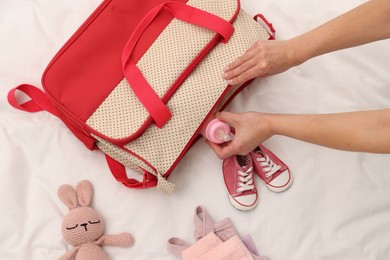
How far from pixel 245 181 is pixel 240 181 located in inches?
0.5

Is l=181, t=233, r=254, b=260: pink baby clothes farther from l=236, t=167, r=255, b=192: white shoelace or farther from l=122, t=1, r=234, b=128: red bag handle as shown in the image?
l=122, t=1, r=234, b=128: red bag handle

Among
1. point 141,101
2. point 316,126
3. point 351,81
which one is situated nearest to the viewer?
point 316,126

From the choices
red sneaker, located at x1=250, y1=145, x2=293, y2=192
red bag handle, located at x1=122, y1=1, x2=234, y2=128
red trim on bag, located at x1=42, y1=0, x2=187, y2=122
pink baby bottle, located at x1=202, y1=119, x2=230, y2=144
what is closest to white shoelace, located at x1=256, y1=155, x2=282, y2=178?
red sneaker, located at x1=250, y1=145, x2=293, y2=192

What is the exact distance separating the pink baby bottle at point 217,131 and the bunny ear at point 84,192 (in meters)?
0.31

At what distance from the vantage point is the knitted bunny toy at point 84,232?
0.92 meters

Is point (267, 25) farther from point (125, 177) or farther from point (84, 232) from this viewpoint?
point (84, 232)

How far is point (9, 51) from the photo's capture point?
1.11 meters

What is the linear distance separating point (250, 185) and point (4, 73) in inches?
27.9

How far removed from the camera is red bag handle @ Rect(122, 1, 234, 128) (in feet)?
3.02

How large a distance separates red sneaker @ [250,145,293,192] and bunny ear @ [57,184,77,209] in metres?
0.44

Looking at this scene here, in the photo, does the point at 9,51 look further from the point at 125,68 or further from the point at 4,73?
the point at 125,68

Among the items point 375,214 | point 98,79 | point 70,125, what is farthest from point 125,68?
point 375,214

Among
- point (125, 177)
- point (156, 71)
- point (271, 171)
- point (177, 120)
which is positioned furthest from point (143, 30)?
point (271, 171)

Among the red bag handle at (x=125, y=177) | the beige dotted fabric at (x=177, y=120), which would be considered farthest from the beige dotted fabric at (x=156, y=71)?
the red bag handle at (x=125, y=177)
